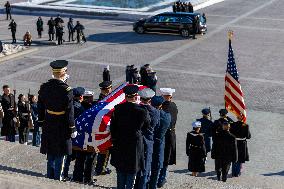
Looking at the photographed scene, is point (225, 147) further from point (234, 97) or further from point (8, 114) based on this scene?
point (8, 114)

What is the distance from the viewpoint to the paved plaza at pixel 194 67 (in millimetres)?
11125

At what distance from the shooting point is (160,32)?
93.0 ft

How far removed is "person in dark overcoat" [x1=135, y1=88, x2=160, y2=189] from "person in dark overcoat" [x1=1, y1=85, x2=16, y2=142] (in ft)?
18.4

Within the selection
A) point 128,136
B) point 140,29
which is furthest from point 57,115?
point 140,29

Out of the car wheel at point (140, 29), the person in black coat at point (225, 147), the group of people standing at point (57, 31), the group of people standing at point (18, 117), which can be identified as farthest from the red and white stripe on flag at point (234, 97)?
the car wheel at point (140, 29)

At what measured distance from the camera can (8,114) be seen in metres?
11.9

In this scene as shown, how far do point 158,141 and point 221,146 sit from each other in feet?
9.11

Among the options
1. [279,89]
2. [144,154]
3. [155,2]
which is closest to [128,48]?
[279,89]

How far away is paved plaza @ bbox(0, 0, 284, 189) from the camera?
1112cm

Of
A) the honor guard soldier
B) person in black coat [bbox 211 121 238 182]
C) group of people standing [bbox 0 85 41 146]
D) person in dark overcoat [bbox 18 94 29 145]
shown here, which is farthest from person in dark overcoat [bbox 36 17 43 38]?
the honor guard soldier

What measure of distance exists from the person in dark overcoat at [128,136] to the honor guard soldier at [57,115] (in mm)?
705

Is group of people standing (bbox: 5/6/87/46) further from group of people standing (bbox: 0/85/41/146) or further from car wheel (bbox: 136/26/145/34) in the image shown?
group of people standing (bbox: 0/85/41/146)

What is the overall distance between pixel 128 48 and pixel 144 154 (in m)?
18.5

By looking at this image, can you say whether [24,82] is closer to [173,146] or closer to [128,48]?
[128,48]
